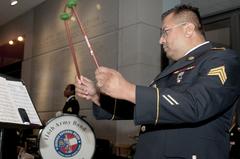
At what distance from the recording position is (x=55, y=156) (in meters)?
3.63

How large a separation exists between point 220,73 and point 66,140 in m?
2.66

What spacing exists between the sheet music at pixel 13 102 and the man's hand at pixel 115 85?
1.34 ft

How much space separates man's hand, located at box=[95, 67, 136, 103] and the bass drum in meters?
2.48

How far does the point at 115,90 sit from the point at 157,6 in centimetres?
399

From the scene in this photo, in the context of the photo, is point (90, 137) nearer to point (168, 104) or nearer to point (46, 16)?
point (168, 104)

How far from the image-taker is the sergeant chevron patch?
1.32 meters

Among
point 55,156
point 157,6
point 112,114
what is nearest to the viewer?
point 112,114

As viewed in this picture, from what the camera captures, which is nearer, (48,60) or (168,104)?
(168,104)

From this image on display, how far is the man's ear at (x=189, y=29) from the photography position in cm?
168

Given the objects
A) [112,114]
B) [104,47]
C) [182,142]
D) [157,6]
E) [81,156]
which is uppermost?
[157,6]

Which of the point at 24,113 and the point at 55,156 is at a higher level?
the point at 24,113

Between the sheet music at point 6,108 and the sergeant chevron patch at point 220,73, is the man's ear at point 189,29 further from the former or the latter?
the sheet music at point 6,108

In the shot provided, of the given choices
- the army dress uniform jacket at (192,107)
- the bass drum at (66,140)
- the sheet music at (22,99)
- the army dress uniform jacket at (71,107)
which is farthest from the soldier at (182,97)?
the army dress uniform jacket at (71,107)

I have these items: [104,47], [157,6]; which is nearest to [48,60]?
[104,47]
